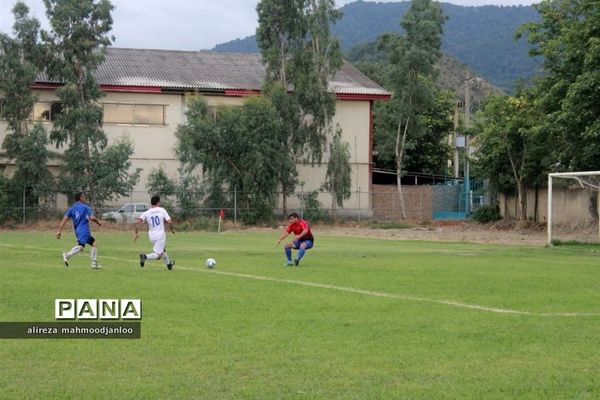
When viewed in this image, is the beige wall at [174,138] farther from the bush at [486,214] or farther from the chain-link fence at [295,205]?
the bush at [486,214]

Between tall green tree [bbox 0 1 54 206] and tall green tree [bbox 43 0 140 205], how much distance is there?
37.3 inches

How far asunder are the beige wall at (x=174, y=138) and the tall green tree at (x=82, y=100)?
3.46 metres

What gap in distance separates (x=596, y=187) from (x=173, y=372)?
30872 millimetres

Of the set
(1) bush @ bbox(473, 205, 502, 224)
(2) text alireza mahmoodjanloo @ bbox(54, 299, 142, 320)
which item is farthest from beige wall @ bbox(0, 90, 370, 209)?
(2) text alireza mahmoodjanloo @ bbox(54, 299, 142, 320)

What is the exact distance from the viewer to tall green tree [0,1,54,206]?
54594mm

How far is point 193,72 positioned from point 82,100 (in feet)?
34.6

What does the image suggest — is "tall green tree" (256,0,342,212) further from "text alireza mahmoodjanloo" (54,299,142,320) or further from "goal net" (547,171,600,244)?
"text alireza mahmoodjanloo" (54,299,142,320)

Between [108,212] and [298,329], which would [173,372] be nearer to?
[298,329]

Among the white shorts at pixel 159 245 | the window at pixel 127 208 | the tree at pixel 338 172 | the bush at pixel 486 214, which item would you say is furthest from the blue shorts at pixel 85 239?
the bush at pixel 486 214

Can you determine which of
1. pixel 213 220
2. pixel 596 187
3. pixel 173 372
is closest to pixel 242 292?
pixel 173 372

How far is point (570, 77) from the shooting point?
40281 millimetres

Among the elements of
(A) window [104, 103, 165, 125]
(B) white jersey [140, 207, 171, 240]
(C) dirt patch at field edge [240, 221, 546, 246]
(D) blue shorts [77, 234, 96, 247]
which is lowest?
(C) dirt patch at field edge [240, 221, 546, 246]

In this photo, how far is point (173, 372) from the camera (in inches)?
396

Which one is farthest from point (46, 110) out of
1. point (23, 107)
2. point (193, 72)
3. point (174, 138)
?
point (193, 72)
